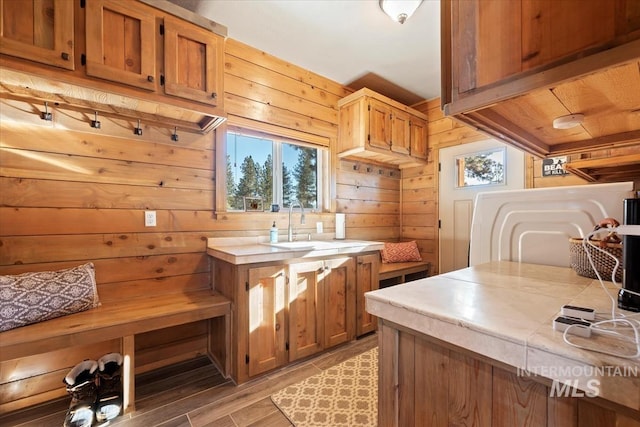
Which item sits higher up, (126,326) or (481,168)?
(481,168)

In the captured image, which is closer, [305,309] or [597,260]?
[597,260]

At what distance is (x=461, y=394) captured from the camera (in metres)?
0.73

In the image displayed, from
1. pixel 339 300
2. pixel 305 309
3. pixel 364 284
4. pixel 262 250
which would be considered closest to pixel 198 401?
pixel 305 309

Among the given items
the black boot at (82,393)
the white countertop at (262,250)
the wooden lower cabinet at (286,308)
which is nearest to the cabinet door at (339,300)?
the wooden lower cabinet at (286,308)

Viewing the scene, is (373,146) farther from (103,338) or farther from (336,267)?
(103,338)

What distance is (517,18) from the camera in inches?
26.9

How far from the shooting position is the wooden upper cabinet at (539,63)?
572mm

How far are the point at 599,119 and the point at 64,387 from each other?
3.11m

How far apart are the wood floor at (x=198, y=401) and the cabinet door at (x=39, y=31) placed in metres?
2.01

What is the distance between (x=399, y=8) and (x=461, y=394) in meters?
2.32

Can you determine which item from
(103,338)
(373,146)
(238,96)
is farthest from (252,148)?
(103,338)

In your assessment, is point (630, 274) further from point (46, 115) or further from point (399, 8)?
point (46, 115)

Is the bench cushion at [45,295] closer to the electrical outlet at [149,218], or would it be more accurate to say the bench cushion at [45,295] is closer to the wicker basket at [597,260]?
the electrical outlet at [149,218]

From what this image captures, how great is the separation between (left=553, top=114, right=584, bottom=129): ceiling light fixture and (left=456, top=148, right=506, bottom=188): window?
2.56m
